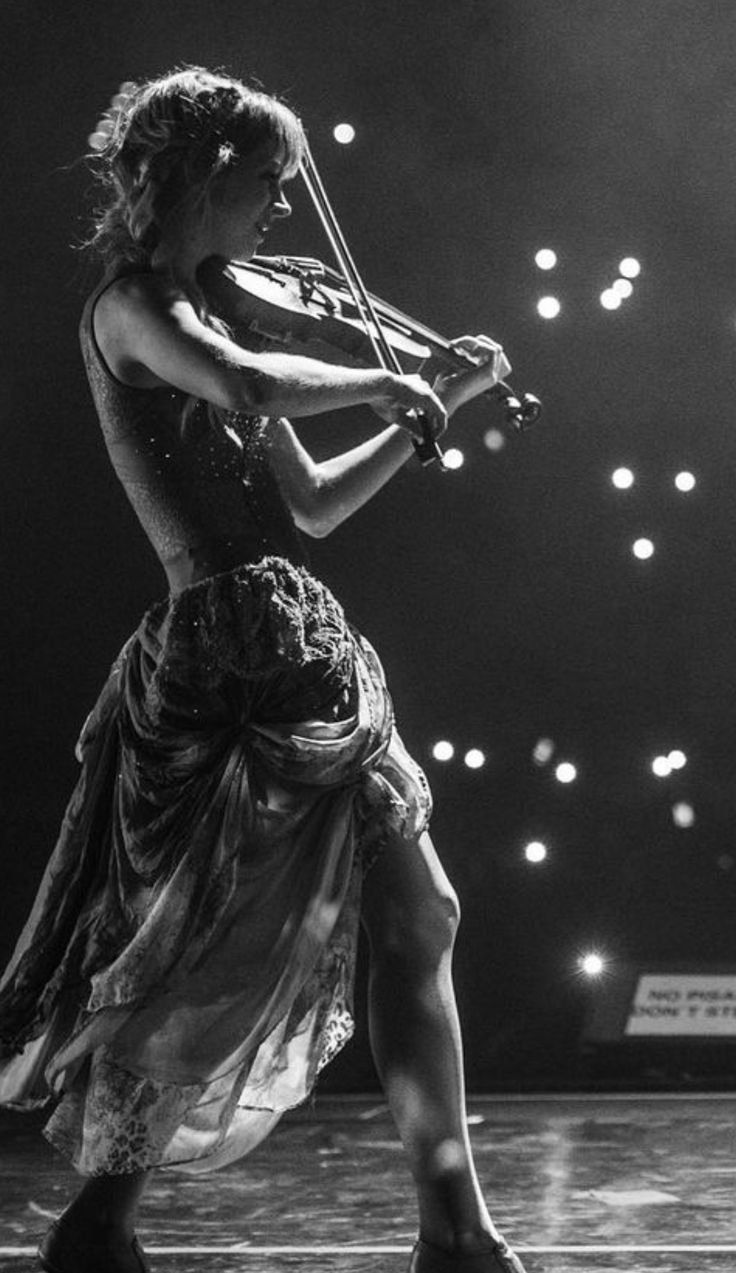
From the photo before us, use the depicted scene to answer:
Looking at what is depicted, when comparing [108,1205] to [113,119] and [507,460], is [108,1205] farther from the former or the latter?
[507,460]

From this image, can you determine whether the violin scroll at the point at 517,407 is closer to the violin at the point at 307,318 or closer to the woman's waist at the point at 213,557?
the violin at the point at 307,318

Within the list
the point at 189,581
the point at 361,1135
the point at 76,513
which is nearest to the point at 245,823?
the point at 189,581

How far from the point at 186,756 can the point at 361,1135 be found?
1396 millimetres

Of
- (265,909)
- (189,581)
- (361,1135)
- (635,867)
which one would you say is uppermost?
(189,581)

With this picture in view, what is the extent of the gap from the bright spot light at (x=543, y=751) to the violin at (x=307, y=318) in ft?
4.70

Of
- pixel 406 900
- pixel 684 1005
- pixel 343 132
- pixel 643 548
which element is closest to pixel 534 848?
pixel 684 1005

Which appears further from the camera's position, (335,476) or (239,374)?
(335,476)

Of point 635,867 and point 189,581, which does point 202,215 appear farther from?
point 635,867

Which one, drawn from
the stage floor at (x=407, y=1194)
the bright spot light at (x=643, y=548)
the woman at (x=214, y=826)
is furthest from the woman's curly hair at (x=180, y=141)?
the bright spot light at (x=643, y=548)

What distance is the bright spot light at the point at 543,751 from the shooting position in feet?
11.4

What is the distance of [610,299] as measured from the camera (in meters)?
3.47

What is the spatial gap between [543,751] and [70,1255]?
5.86 feet

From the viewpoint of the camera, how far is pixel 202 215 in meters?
1.86

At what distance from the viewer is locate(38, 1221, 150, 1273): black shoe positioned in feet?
6.03
